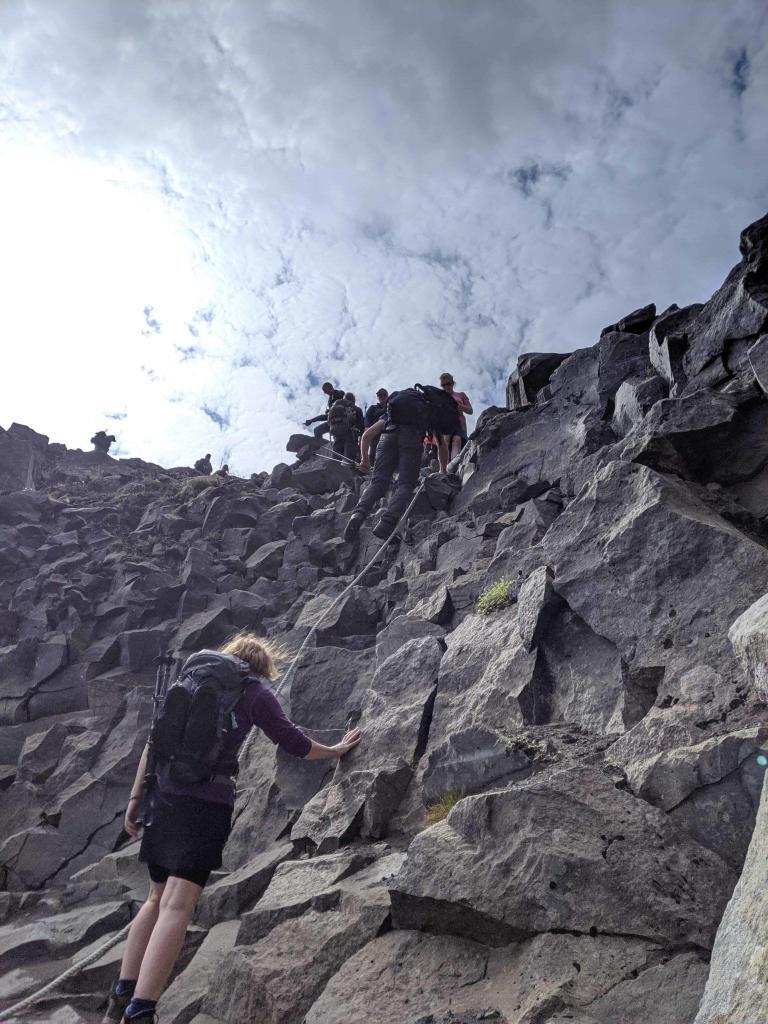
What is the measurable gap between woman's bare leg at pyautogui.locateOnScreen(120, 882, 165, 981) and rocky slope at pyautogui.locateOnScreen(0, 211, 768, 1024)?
67 centimetres

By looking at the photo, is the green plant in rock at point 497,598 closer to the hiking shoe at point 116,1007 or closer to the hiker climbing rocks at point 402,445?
the hiking shoe at point 116,1007

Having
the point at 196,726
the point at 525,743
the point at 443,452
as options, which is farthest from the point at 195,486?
the point at 525,743

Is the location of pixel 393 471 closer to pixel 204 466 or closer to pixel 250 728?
pixel 250 728

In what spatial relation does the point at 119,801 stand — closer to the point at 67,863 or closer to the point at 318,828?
the point at 67,863

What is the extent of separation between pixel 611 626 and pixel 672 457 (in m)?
2.70

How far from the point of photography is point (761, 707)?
4.73 metres

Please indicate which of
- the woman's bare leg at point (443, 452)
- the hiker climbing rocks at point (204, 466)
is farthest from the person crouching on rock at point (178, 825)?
the hiker climbing rocks at point (204, 466)

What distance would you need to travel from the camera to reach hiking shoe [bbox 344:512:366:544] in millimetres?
16953

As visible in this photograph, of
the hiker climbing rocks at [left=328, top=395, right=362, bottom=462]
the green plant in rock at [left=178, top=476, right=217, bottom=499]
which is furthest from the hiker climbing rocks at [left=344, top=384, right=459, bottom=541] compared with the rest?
the green plant in rock at [left=178, top=476, right=217, bottom=499]

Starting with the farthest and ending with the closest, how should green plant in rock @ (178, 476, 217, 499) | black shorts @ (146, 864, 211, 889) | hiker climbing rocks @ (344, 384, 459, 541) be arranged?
green plant in rock @ (178, 476, 217, 499)
hiker climbing rocks @ (344, 384, 459, 541)
black shorts @ (146, 864, 211, 889)

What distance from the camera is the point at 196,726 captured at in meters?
5.50

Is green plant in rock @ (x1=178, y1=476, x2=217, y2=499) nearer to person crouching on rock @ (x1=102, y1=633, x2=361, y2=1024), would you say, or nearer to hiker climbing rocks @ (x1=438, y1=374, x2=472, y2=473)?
hiker climbing rocks @ (x1=438, y1=374, x2=472, y2=473)

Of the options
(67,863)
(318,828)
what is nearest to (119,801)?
(67,863)

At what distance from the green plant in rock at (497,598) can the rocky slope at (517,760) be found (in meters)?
0.08
